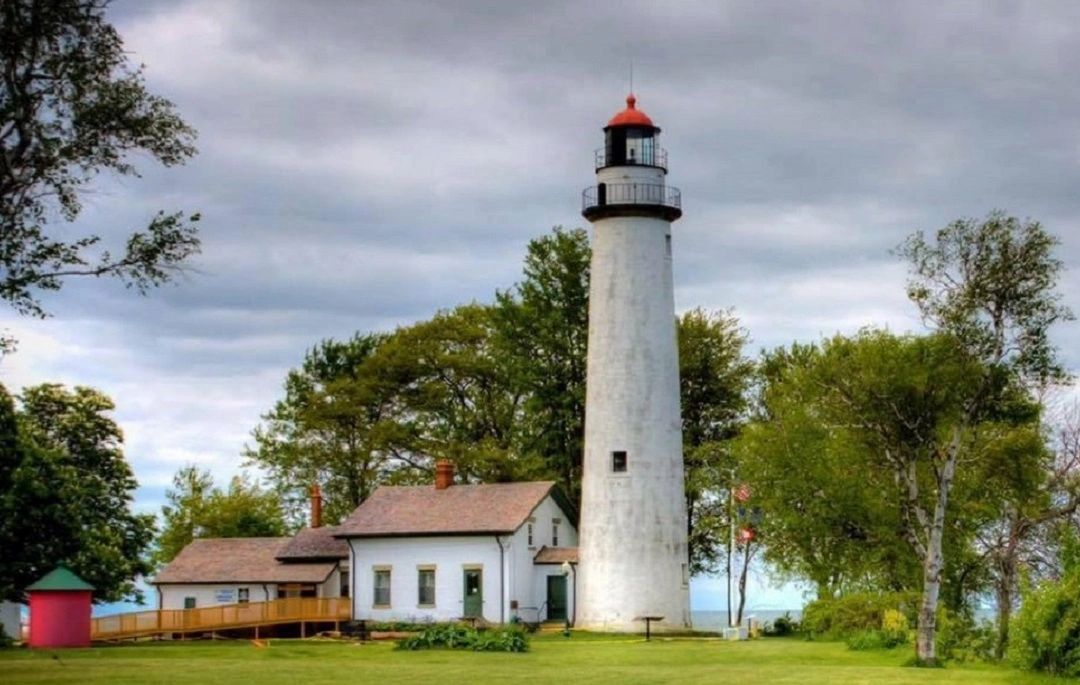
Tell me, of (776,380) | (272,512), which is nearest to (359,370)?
(272,512)

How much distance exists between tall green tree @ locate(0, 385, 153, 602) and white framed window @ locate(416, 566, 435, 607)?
9.51m

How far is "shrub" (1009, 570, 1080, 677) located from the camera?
2841 centimetres

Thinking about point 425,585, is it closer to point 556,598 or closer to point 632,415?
point 556,598

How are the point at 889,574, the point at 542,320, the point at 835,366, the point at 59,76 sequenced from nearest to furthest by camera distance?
the point at 59,76 → the point at 835,366 → the point at 889,574 → the point at 542,320

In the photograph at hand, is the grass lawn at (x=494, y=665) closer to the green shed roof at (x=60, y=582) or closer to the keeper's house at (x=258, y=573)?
the green shed roof at (x=60, y=582)

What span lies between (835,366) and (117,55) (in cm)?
1839

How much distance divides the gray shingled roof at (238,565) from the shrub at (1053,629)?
32945 mm

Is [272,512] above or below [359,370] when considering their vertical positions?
below

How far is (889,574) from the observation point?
4819cm

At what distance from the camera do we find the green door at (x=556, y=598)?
183ft

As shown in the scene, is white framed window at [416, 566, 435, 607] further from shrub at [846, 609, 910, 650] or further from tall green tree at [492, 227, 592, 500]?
shrub at [846, 609, 910, 650]

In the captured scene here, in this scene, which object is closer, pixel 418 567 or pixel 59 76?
pixel 59 76

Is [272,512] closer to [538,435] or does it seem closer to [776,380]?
[538,435]

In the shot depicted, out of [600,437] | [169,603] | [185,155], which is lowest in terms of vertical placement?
[169,603]
